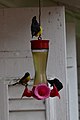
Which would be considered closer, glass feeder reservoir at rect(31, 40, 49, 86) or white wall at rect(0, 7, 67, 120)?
glass feeder reservoir at rect(31, 40, 49, 86)

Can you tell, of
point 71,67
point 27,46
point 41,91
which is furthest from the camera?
point 71,67

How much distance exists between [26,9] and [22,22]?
92mm

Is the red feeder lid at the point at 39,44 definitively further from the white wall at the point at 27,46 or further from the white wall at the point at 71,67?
the white wall at the point at 71,67

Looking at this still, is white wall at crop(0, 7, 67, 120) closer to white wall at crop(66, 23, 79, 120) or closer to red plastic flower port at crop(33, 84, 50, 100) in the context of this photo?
red plastic flower port at crop(33, 84, 50, 100)

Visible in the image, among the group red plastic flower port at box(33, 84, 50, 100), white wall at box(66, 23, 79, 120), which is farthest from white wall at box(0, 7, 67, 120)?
white wall at box(66, 23, 79, 120)

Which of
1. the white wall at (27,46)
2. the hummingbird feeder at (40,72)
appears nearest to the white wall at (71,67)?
the white wall at (27,46)

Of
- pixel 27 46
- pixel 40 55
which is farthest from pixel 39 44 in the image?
pixel 27 46

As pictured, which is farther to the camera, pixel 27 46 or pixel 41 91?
pixel 27 46

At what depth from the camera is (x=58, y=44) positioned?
261 centimetres

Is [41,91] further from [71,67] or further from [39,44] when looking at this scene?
[71,67]

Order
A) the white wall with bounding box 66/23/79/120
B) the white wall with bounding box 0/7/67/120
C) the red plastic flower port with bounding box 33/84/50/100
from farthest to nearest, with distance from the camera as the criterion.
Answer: the white wall with bounding box 66/23/79/120 → the white wall with bounding box 0/7/67/120 → the red plastic flower port with bounding box 33/84/50/100

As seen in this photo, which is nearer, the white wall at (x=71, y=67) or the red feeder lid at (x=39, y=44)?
the red feeder lid at (x=39, y=44)

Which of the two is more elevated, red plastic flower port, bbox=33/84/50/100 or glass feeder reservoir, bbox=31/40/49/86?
glass feeder reservoir, bbox=31/40/49/86

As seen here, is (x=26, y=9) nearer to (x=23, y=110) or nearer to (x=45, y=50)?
(x=23, y=110)
